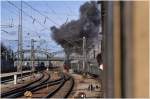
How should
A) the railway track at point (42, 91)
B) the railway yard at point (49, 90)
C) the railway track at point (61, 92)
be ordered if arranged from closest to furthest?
1. the railway yard at point (49, 90)
2. the railway track at point (42, 91)
3. the railway track at point (61, 92)

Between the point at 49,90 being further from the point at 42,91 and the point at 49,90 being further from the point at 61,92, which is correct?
the point at 61,92

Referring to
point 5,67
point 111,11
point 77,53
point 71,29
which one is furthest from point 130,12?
point 77,53

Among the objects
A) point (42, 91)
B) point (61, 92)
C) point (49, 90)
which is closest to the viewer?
point (61, 92)

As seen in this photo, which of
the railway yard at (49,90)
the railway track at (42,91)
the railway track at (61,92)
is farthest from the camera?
the railway track at (61,92)

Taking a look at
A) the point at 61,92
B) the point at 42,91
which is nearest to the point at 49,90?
the point at 42,91

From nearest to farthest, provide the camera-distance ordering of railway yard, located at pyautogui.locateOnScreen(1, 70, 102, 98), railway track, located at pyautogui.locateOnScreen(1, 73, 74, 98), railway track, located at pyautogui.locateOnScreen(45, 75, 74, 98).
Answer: railway yard, located at pyautogui.locateOnScreen(1, 70, 102, 98)
railway track, located at pyautogui.locateOnScreen(1, 73, 74, 98)
railway track, located at pyautogui.locateOnScreen(45, 75, 74, 98)

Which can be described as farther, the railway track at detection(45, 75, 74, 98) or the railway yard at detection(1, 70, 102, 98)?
the railway track at detection(45, 75, 74, 98)

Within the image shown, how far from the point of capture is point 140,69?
1.50 metres

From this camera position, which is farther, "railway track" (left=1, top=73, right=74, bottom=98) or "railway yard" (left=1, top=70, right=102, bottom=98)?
"railway track" (left=1, top=73, right=74, bottom=98)

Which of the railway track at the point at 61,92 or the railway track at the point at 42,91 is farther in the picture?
the railway track at the point at 61,92

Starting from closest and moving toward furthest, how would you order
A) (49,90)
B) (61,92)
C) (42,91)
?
(61,92) < (42,91) < (49,90)

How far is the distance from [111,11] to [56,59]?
98.7 meters

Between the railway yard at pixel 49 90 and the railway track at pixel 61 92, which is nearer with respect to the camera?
the railway yard at pixel 49 90

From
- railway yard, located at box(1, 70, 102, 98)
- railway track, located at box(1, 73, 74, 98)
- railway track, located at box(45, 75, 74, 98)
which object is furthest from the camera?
railway track, located at box(45, 75, 74, 98)
